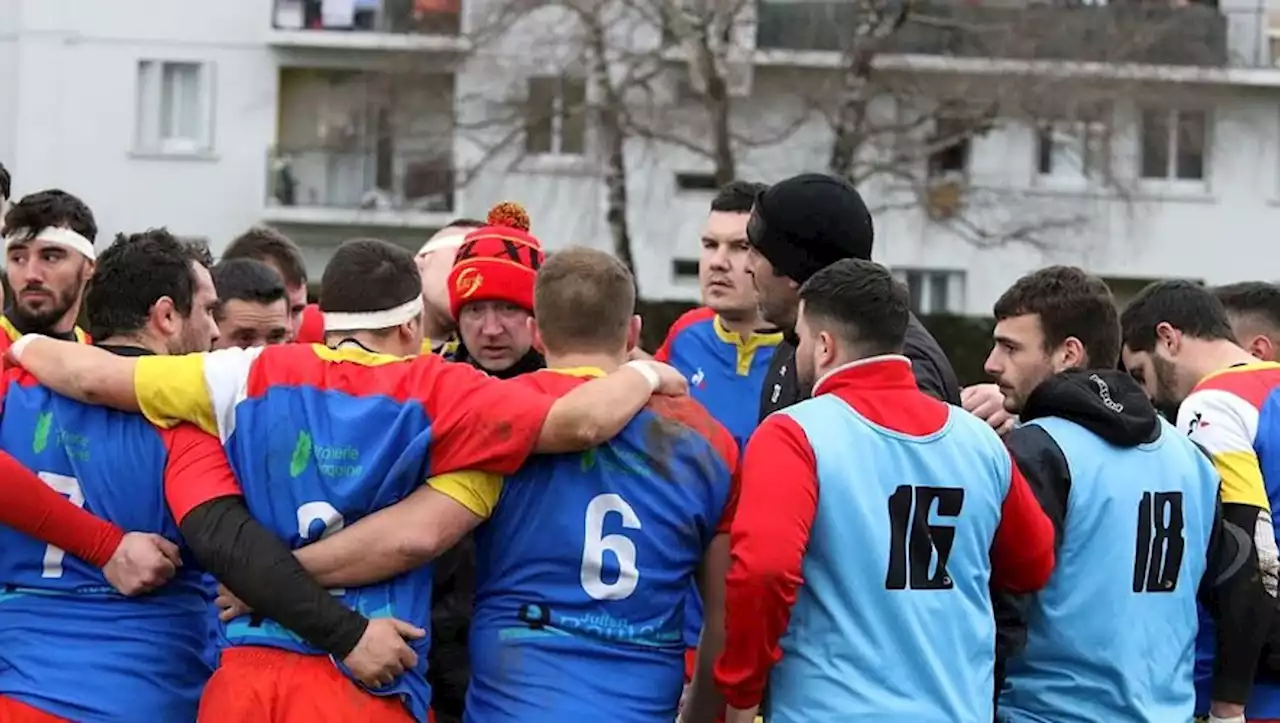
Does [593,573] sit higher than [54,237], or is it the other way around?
[54,237]

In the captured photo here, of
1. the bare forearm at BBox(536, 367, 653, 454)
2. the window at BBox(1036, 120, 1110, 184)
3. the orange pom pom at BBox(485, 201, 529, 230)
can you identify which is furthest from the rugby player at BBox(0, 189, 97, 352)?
the window at BBox(1036, 120, 1110, 184)

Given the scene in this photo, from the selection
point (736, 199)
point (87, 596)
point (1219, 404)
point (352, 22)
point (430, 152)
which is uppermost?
point (352, 22)

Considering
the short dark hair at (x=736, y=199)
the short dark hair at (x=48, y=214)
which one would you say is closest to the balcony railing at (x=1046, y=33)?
the short dark hair at (x=736, y=199)

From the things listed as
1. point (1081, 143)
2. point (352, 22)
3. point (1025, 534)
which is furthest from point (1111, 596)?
point (352, 22)

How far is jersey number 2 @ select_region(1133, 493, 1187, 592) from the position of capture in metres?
5.25

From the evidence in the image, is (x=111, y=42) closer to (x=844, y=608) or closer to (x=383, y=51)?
(x=383, y=51)

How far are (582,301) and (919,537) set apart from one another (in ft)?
3.54

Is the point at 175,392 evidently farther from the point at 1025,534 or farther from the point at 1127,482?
the point at 1127,482

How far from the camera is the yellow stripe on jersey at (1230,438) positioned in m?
5.73

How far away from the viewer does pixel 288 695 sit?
184 inches

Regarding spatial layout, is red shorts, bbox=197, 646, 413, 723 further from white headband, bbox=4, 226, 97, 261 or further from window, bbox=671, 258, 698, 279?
window, bbox=671, 258, 698, 279

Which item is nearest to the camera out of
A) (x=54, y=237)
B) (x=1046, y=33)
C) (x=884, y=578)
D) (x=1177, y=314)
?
(x=884, y=578)

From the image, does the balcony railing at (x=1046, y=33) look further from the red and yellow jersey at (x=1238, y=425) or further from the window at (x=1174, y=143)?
the red and yellow jersey at (x=1238, y=425)

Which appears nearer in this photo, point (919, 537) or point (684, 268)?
point (919, 537)
